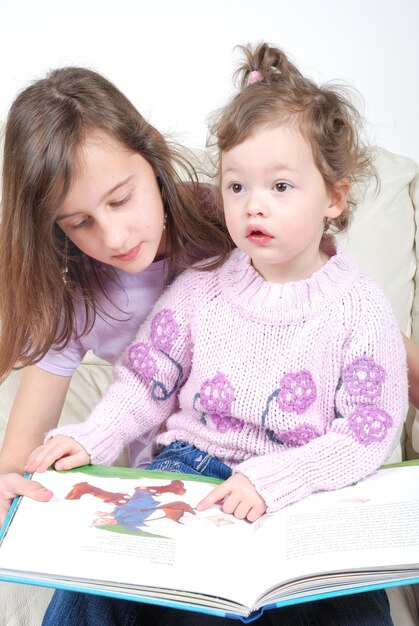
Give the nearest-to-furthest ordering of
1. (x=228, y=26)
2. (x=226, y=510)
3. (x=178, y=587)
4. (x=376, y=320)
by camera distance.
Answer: (x=178, y=587) → (x=226, y=510) → (x=376, y=320) → (x=228, y=26)

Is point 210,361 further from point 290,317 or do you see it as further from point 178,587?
point 178,587

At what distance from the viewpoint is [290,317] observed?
135 centimetres

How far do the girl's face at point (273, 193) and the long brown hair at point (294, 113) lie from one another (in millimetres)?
16

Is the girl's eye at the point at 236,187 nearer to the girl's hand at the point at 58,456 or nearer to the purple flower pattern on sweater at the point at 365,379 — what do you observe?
the purple flower pattern on sweater at the point at 365,379

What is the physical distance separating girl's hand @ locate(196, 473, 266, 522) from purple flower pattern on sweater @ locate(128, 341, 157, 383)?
282 millimetres

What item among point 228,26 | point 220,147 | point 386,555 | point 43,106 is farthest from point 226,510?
point 228,26

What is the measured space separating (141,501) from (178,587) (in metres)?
0.19

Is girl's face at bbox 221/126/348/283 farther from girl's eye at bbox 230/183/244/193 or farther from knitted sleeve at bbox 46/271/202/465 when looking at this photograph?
knitted sleeve at bbox 46/271/202/465

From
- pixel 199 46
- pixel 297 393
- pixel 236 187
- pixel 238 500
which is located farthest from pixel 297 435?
pixel 199 46

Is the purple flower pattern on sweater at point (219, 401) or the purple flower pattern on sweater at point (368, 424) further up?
the purple flower pattern on sweater at point (368, 424)

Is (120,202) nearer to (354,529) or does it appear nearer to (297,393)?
(297,393)

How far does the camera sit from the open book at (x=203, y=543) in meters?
1.04

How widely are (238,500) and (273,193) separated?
0.42 metres

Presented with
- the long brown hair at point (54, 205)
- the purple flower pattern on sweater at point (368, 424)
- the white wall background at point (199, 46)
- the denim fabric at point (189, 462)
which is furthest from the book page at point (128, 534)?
the white wall background at point (199, 46)
